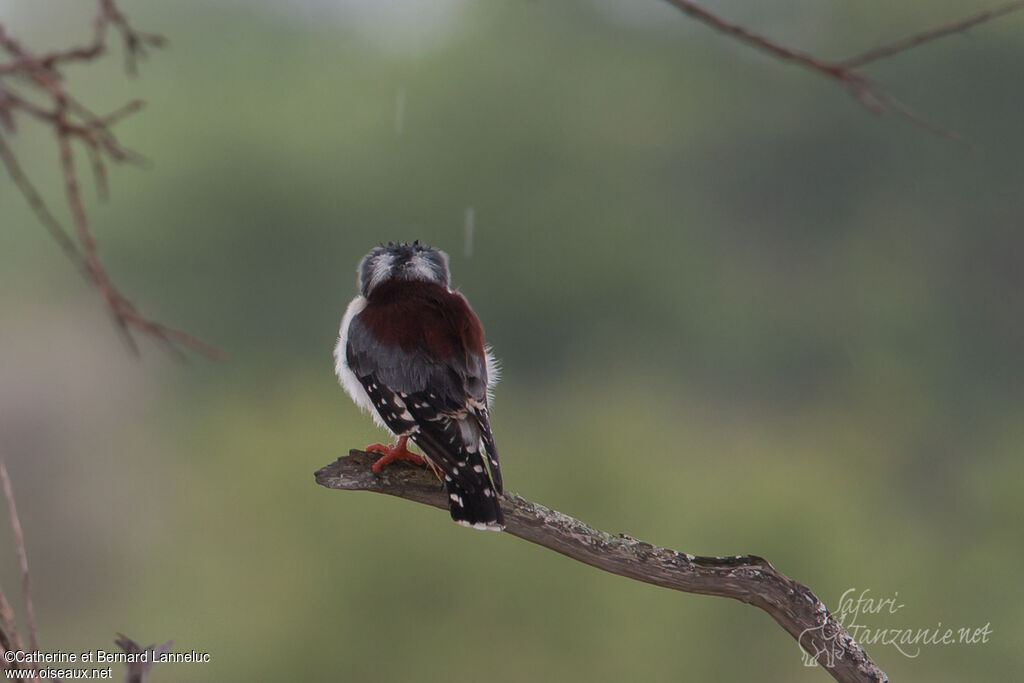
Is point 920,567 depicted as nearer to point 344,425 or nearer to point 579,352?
point 579,352

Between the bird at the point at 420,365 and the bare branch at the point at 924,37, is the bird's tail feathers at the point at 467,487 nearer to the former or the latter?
the bird at the point at 420,365

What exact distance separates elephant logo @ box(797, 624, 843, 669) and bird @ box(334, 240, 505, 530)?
82 centimetres

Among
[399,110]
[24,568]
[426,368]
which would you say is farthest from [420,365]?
[399,110]

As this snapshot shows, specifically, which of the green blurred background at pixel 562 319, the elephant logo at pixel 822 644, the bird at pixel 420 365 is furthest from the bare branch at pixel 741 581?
the green blurred background at pixel 562 319

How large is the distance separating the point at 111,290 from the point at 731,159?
27893 mm

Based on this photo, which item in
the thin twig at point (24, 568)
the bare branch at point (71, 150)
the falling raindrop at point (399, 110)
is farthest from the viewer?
the falling raindrop at point (399, 110)

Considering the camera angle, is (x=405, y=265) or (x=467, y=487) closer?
(x=467, y=487)

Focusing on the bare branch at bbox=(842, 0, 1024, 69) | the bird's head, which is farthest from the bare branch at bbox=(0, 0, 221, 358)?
the bird's head

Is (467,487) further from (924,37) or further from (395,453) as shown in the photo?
(924,37)

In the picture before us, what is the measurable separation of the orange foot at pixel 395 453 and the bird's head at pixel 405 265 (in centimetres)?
49

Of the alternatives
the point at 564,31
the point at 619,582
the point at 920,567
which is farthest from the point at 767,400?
the point at 564,31

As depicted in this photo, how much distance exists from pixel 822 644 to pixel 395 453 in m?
1.20

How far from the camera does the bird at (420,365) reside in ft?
9.57

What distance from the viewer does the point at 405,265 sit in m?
3.24
